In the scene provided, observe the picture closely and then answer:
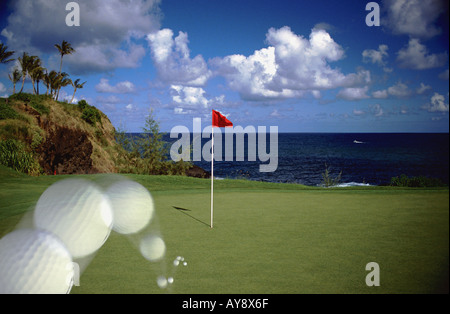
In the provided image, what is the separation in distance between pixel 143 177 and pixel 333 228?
10027 millimetres

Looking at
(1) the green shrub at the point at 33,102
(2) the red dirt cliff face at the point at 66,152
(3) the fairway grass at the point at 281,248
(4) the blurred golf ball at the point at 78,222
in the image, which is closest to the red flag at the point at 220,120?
(3) the fairway grass at the point at 281,248

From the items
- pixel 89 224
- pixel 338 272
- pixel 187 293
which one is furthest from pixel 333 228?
pixel 89 224

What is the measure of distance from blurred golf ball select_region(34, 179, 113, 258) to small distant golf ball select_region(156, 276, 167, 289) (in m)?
1.47

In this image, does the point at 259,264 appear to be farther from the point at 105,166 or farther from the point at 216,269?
the point at 105,166

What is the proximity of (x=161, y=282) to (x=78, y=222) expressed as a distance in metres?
2.99

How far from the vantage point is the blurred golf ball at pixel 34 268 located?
A: 3.29 metres

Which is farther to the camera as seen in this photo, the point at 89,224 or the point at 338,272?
the point at 89,224

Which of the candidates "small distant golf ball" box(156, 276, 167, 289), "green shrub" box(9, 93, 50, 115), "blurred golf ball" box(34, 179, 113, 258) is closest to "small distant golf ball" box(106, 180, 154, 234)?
"blurred golf ball" box(34, 179, 113, 258)

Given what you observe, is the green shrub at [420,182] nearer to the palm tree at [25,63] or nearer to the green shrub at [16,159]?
the green shrub at [16,159]

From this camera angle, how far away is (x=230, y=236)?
17.2 feet

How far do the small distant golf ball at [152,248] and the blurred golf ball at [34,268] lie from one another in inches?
40.4

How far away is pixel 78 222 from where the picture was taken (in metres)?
5.67

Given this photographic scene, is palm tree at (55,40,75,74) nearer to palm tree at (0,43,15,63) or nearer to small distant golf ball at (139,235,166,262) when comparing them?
palm tree at (0,43,15,63)
